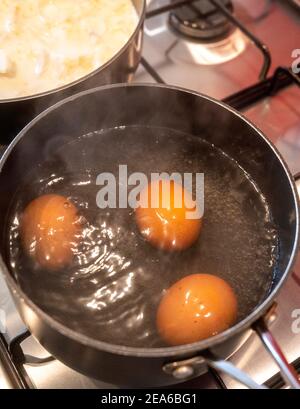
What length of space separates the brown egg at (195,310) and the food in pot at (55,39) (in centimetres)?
53

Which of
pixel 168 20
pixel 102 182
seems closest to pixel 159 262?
pixel 102 182

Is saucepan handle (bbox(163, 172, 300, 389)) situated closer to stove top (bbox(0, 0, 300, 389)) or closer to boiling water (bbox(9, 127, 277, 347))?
boiling water (bbox(9, 127, 277, 347))

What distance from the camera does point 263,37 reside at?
54.8 inches

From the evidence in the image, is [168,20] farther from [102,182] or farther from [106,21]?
[102,182]

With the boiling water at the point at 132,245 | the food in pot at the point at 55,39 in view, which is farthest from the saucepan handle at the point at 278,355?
the food in pot at the point at 55,39

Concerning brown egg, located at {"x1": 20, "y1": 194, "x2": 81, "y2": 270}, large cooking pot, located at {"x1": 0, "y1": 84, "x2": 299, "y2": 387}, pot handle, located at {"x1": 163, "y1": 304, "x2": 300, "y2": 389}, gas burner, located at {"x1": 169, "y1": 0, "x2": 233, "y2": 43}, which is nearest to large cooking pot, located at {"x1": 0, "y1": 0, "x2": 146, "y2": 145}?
large cooking pot, located at {"x1": 0, "y1": 84, "x2": 299, "y2": 387}

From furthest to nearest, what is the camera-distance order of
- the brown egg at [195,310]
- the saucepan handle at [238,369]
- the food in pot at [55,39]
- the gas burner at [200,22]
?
the gas burner at [200,22], the food in pot at [55,39], the brown egg at [195,310], the saucepan handle at [238,369]

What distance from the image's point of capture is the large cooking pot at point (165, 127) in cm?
67

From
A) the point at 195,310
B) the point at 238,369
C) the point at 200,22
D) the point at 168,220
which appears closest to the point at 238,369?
the point at 238,369

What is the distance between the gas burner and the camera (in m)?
1.35

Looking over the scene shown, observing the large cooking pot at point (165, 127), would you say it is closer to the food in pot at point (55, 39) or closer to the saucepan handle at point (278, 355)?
the saucepan handle at point (278, 355)

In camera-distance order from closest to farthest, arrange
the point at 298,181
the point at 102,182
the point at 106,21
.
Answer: the point at 102,182
the point at 298,181
the point at 106,21

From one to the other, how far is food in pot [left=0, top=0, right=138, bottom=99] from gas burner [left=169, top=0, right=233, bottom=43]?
0.15 m
